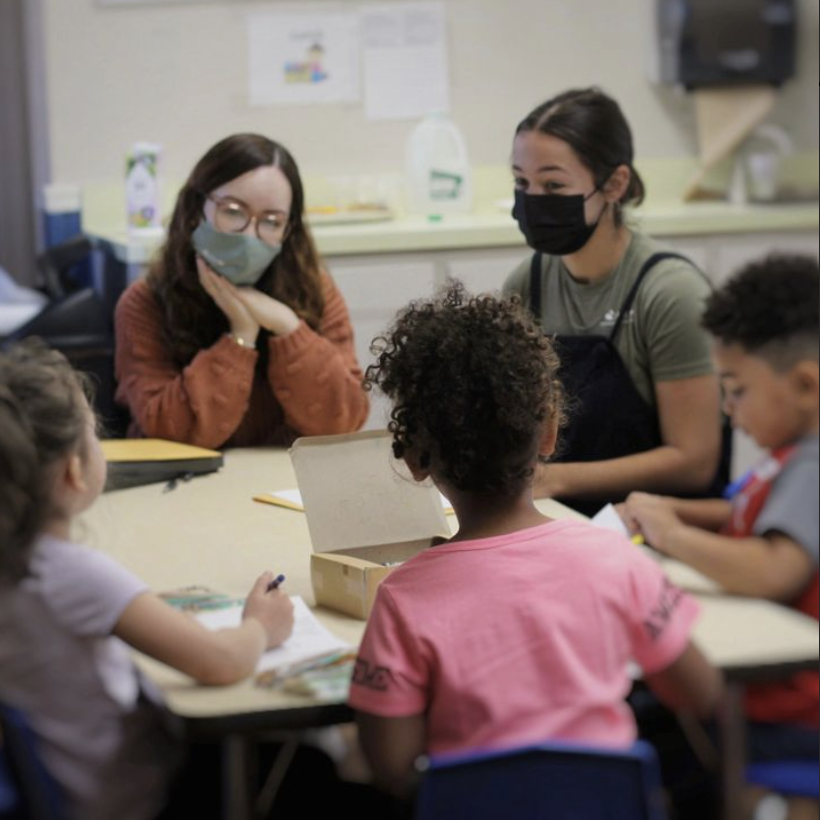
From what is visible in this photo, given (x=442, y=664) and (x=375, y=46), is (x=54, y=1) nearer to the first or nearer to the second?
(x=375, y=46)

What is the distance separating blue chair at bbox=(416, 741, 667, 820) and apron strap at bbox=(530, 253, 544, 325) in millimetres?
357

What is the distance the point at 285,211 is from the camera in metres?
1.28

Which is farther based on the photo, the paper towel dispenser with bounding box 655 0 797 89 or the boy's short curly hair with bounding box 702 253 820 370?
the paper towel dispenser with bounding box 655 0 797 89

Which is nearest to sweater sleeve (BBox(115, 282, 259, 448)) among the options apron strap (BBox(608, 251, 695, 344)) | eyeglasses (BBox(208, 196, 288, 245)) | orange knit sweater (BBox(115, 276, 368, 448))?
orange knit sweater (BBox(115, 276, 368, 448))

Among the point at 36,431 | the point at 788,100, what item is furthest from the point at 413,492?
the point at 788,100

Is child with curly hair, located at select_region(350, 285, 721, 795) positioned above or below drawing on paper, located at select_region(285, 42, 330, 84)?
below

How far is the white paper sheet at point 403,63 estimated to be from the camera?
1.24m

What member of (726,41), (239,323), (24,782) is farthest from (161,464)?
(726,41)

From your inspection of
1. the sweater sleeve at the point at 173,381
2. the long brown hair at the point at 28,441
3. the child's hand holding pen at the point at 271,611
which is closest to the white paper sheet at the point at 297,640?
the child's hand holding pen at the point at 271,611

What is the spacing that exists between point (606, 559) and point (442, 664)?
13 cm

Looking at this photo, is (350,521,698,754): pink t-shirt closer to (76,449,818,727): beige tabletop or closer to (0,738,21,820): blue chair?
(76,449,818,727): beige tabletop

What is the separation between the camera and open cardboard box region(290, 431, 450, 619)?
3.56ft

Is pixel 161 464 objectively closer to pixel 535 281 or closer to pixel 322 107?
pixel 322 107

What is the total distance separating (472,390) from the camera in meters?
0.97
